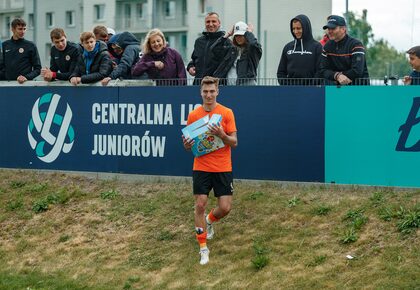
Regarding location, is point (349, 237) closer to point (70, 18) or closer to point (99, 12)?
point (99, 12)

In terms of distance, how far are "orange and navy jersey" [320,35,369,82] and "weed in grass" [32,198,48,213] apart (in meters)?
4.68

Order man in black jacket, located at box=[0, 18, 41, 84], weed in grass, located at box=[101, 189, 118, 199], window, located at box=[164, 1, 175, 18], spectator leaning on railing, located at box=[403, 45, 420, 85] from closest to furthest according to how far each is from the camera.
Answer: spectator leaning on railing, located at box=[403, 45, 420, 85], weed in grass, located at box=[101, 189, 118, 199], man in black jacket, located at box=[0, 18, 41, 84], window, located at box=[164, 1, 175, 18]

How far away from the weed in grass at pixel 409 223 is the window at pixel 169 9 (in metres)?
51.6

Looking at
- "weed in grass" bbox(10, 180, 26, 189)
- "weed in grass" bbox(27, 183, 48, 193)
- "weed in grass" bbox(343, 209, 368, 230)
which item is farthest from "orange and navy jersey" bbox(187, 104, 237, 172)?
"weed in grass" bbox(10, 180, 26, 189)

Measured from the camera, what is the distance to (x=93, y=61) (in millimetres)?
15273

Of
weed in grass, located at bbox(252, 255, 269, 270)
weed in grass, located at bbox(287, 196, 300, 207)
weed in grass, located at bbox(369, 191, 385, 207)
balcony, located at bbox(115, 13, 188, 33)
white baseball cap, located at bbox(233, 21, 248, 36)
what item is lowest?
weed in grass, located at bbox(252, 255, 269, 270)

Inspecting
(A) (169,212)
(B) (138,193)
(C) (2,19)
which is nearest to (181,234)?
(A) (169,212)

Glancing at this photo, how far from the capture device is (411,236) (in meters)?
10.6

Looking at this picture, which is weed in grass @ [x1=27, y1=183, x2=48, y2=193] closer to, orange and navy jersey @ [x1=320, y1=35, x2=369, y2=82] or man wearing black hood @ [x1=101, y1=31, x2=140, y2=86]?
man wearing black hood @ [x1=101, y1=31, x2=140, y2=86]

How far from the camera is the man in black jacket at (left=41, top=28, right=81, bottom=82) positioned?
1570 cm

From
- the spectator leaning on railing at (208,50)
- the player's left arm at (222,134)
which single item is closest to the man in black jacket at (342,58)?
the spectator leaning on railing at (208,50)

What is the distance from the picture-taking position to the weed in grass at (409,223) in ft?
35.0

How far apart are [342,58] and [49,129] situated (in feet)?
18.0

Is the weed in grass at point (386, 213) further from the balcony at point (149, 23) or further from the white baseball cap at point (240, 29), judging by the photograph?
the balcony at point (149, 23)
